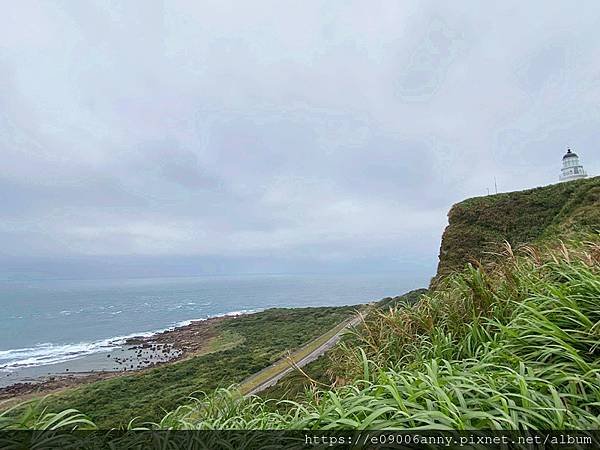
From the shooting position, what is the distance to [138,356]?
41.7 metres

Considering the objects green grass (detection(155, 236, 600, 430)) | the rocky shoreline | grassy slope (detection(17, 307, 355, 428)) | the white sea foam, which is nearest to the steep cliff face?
grassy slope (detection(17, 307, 355, 428))

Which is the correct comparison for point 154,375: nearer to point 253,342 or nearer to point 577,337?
point 253,342

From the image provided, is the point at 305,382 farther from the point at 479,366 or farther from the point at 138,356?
the point at 138,356

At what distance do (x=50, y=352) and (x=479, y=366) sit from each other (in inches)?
2316

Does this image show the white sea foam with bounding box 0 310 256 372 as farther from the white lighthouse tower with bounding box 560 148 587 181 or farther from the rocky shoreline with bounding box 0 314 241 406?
the white lighthouse tower with bounding box 560 148 587 181

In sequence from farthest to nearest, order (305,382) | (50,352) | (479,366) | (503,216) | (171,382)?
(50,352) → (171,382) → (503,216) → (305,382) → (479,366)

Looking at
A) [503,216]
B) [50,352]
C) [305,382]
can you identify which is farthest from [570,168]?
[50,352]

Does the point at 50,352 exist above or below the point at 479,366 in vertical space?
below

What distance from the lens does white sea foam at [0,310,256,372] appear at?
133ft

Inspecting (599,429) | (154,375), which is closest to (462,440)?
(599,429)

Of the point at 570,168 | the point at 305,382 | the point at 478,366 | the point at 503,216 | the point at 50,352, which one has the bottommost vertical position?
the point at 50,352

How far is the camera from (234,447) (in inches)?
59.0

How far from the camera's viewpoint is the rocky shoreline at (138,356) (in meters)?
27.5

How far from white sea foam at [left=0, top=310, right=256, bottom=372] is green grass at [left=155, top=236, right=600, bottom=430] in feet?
156
